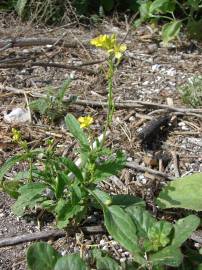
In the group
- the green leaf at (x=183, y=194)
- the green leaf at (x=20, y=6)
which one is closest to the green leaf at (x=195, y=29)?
the green leaf at (x=20, y=6)

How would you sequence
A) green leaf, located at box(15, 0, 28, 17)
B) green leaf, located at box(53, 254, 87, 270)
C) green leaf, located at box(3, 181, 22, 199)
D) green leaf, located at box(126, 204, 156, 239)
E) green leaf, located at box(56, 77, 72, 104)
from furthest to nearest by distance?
green leaf, located at box(15, 0, 28, 17) → green leaf, located at box(56, 77, 72, 104) → green leaf, located at box(3, 181, 22, 199) → green leaf, located at box(126, 204, 156, 239) → green leaf, located at box(53, 254, 87, 270)

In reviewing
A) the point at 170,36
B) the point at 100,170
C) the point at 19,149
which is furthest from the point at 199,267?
the point at 170,36

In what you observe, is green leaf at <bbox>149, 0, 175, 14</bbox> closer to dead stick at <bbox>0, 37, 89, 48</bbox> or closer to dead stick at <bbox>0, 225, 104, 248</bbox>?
dead stick at <bbox>0, 37, 89, 48</bbox>

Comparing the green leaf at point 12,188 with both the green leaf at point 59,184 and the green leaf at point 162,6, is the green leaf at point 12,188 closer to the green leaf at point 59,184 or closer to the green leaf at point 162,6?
the green leaf at point 59,184

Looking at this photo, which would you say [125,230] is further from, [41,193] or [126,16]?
[126,16]

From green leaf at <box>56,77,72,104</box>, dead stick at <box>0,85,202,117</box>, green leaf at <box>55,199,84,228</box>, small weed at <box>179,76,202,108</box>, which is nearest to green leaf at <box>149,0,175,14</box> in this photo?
small weed at <box>179,76,202,108</box>
